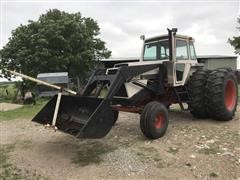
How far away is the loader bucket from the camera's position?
5.24m

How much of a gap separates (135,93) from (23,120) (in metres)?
4.89

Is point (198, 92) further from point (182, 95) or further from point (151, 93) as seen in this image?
point (151, 93)

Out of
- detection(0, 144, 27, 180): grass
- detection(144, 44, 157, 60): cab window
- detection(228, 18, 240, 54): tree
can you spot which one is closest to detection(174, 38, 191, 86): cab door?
detection(144, 44, 157, 60): cab window

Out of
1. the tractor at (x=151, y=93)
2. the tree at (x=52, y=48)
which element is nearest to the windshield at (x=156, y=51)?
the tractor at (x=151, y=93)

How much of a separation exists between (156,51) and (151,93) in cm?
127

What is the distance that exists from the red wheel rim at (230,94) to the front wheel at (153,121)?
248 cm

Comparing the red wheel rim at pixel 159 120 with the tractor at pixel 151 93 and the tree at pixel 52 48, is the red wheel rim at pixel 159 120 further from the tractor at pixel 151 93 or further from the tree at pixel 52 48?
the tree at pixel 52 48

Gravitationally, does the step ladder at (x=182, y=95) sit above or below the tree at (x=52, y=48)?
below

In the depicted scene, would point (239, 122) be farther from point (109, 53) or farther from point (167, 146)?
point (109, 53)

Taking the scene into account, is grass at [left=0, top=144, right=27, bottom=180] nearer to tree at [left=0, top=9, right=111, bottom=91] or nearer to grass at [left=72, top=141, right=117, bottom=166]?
grass at [left=72, top=141, right=117, bottom=166]

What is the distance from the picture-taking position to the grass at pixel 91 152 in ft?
17.5

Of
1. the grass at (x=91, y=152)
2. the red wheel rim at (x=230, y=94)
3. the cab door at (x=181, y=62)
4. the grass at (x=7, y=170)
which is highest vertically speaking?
the cab door at (x=181, y=62)

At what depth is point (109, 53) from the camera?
2528 cm

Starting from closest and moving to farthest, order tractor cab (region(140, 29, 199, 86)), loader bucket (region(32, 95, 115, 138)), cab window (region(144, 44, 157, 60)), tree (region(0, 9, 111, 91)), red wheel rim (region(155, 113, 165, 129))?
1. loader bucket (region(32, 95, 115, 138))
2. red wheel rim (region(155, 113, 165, 129))
3. tractor cab (region(140, 29, 199, 86))
4. cab window (region(144, 44, 157, 60))
5. tree (region(0, 9, 111, 91))
